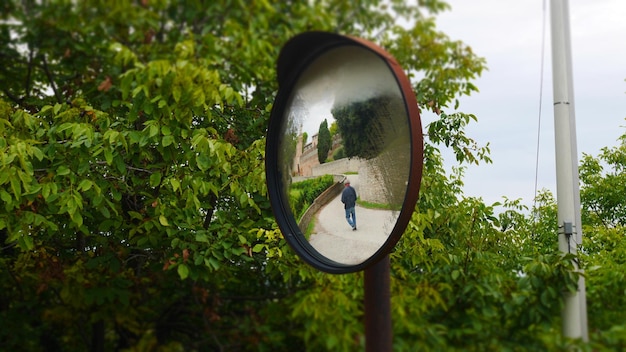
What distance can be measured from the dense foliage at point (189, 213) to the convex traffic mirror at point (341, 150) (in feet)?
1.05

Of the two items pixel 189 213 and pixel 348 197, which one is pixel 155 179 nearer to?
pixel 189 213

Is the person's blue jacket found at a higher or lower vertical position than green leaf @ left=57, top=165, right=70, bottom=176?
lower

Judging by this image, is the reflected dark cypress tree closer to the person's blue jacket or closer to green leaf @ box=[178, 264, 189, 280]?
the person's blue jacket

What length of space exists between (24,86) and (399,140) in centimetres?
401

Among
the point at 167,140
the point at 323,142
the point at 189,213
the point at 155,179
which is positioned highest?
the point at 167,140

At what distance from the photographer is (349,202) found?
343 cm

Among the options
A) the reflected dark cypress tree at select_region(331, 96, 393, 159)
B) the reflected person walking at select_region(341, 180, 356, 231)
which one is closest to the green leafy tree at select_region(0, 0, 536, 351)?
the reflected dark cypress tree at select_region(331, 96, 393, 159)

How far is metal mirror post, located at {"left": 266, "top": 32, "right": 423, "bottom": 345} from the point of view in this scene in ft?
10.2

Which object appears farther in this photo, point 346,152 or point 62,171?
point 62,171

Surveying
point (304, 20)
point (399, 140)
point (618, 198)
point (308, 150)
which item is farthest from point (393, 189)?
point (618, 198)

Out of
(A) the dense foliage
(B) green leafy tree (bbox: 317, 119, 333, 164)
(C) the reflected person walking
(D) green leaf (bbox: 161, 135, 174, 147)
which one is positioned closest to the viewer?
(C) the reflected person walking

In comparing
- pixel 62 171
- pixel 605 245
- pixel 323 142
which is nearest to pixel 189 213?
pixel 62 171

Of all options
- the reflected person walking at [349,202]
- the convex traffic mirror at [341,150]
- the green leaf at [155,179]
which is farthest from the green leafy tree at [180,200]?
the reflected person walking at [349,202]

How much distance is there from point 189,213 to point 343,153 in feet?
6.88
